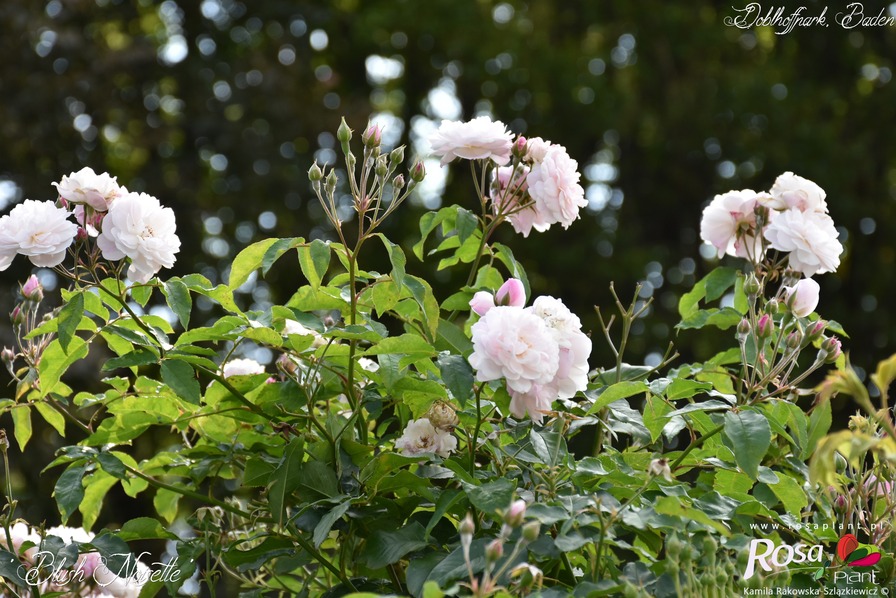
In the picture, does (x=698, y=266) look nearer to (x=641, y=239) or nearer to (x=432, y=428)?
(x=641, y=239)

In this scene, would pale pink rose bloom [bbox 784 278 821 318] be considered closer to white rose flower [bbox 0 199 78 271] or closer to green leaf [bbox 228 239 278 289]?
green leaf [bbox 228 239 278 289]

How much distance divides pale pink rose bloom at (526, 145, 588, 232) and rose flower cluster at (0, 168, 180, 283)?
1.79 ft

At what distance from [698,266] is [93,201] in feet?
22.4

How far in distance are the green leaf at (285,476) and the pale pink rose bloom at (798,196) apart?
84 cm

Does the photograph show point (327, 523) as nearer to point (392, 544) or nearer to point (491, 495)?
point (392, 544)

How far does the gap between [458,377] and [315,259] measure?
26cm

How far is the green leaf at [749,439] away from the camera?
1.23 metres

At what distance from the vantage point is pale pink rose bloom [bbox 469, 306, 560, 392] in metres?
1.24

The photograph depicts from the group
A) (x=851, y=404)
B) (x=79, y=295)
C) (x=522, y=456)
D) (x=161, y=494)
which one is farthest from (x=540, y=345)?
(x=851, y=404)

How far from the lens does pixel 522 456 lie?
54.2 inches

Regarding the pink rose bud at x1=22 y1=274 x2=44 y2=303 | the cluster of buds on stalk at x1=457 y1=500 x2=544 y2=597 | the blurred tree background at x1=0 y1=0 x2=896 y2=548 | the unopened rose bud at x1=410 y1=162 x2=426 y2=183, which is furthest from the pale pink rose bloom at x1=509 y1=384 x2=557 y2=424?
the blurred tree background at x1=0 y1=0 x2=896 y2=548

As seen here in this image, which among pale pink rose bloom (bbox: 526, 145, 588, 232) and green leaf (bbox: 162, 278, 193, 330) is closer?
green leaf (bbox: 162, 278, 193, 330)

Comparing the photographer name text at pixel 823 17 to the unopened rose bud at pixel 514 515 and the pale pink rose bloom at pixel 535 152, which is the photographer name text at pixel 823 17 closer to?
the pale pink rose bloom at pixel 535 152

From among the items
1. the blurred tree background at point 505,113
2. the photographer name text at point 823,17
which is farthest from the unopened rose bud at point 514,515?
the photographer name text at point 823,17
